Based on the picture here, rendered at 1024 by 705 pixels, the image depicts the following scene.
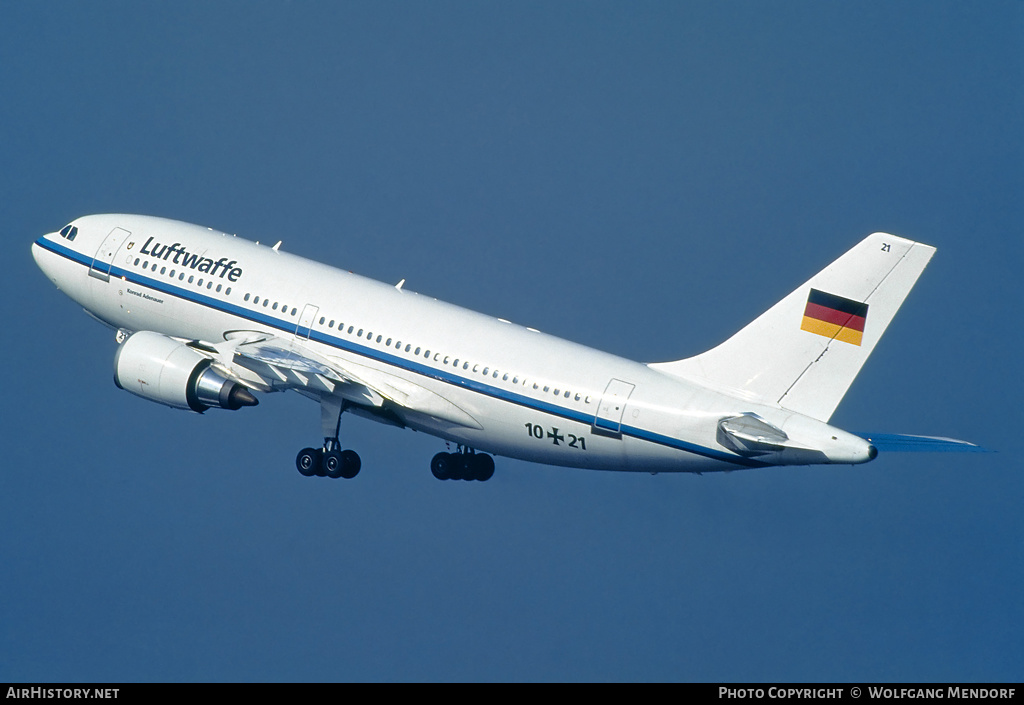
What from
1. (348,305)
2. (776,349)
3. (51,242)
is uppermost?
(51,242)

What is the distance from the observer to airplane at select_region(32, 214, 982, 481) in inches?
1901

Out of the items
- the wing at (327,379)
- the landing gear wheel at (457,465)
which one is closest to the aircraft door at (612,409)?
the wing at (327,379)

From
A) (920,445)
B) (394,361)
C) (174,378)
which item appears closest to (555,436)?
(394,361)

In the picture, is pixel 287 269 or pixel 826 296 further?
pixel 287 269

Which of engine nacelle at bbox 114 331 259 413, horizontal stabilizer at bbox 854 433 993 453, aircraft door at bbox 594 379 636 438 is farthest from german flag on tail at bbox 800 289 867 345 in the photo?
engine nacelle at bbox 114 331 259 413

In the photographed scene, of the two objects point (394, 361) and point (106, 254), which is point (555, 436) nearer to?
point (394, 361)

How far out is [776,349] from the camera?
49.3m

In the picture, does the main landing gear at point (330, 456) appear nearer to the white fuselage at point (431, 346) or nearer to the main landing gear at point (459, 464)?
→ the white fuselage at point (431, 346)
